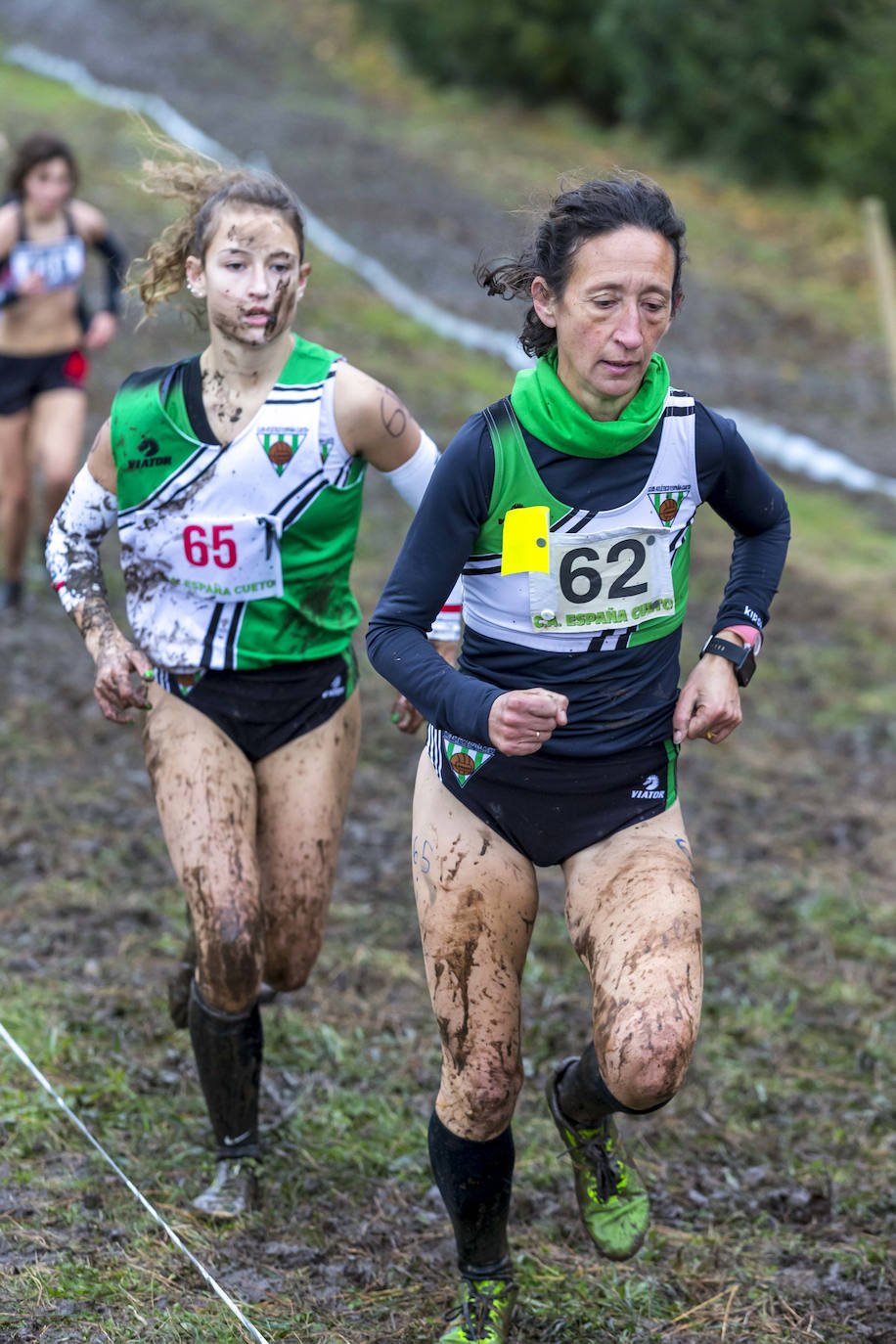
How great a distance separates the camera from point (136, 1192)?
387 centimetres

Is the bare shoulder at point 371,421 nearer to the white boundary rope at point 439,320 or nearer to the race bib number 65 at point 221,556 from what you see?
the race bib number 65 at point 221,556

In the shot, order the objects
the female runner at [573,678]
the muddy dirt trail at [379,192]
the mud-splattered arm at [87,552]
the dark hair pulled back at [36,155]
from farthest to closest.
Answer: the muddy dirt trail at [379,192] < the dark hair pulled back at [36,155] < the mud-splattered arm at [87,552] < the female runner at [573,678]

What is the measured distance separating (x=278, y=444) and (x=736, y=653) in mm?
1267

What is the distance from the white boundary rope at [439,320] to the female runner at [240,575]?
5.24 ft

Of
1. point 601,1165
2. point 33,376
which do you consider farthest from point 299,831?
point 33,376

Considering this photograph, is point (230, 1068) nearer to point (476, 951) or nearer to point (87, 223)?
point (476, 951)

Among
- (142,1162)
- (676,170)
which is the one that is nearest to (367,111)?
(676,170)

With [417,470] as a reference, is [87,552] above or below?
below

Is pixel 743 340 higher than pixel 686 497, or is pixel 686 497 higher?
pixel 686 497

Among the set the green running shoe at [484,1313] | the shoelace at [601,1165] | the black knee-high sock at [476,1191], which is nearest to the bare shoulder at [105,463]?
the black knee-high sock at [476,1191]

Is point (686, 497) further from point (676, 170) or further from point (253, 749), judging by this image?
point (676, 170)

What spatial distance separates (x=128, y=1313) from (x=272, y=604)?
1699mm

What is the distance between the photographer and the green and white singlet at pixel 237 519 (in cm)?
395

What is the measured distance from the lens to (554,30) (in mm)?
30125
